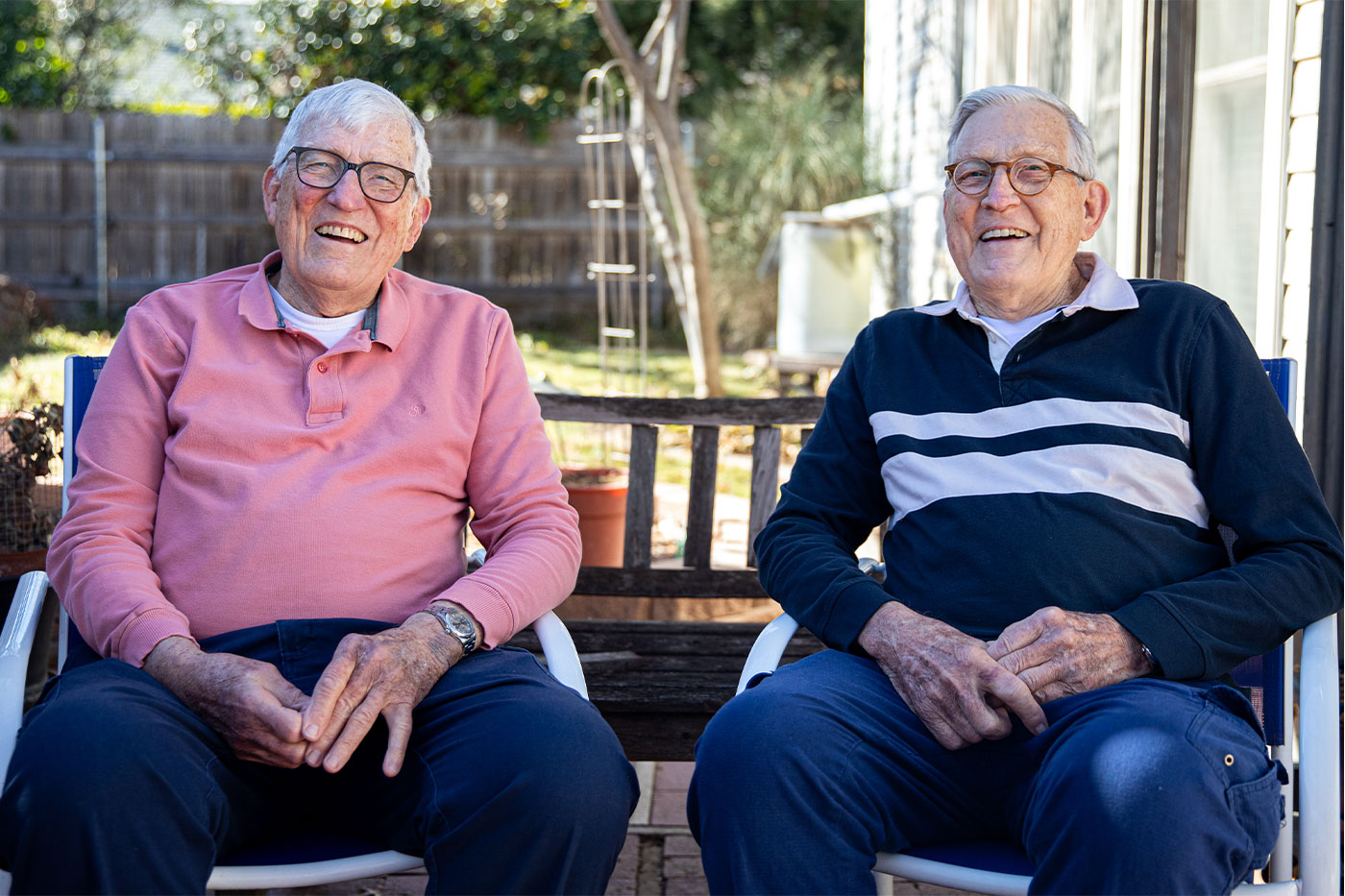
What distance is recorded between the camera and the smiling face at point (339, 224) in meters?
2.06

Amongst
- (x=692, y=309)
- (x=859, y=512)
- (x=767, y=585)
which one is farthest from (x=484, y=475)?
(x=692, y=309)

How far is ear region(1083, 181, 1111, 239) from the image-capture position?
6.90 feet

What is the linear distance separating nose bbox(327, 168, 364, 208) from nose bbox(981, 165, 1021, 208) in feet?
3.31

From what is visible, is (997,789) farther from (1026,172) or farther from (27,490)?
(27,490)

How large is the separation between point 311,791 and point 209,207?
456 inches

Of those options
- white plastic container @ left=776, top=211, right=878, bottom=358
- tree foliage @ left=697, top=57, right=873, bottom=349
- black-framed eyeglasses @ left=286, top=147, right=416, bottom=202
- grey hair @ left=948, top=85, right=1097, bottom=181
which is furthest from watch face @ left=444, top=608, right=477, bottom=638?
tree foliage @ left=697, top=57, right=873, bottom=349

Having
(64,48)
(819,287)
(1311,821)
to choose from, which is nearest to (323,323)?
(1311,821)

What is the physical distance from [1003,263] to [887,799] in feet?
2.88

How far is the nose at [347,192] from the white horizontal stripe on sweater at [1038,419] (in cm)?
92

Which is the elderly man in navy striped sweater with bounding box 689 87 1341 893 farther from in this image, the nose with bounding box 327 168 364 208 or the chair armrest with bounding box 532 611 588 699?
the nose with bounding box 327 168 364 208

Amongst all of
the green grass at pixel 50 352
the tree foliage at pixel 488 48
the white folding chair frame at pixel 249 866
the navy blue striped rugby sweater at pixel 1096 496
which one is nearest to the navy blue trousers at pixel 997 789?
the navy blue striped rugby sweater at pixel 1096 496

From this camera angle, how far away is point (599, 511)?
352 centimetres

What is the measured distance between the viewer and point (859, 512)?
2127mm

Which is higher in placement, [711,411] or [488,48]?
[488,48]
